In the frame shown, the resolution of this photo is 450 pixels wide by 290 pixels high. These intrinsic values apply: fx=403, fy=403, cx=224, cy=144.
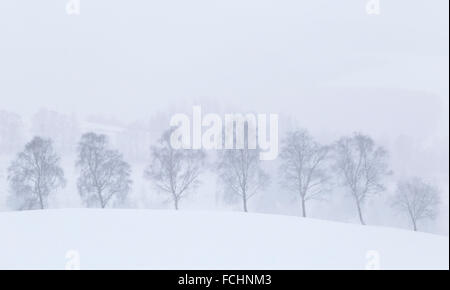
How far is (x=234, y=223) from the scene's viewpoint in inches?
758

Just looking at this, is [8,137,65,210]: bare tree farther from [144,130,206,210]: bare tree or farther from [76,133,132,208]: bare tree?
[144,130,206,210]: bare tree

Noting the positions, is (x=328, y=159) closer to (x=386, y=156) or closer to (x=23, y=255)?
(x=386, y=156)

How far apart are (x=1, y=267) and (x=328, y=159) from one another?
60.1 feet

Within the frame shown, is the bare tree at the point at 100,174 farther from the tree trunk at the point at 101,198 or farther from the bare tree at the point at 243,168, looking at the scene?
the bare tree at the point at 243,168

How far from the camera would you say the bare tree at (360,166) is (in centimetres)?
2522

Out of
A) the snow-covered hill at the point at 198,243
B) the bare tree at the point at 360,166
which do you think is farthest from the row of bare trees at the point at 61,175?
the bare tree at the point at 360,166

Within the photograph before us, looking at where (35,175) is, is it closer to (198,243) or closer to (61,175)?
(61,175)

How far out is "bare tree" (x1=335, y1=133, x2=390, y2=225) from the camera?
2522cm

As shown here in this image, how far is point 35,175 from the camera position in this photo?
23438 millimetres

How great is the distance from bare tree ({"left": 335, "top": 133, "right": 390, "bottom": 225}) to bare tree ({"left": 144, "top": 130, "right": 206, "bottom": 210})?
8.84 m

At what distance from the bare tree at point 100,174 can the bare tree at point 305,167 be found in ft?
31.9

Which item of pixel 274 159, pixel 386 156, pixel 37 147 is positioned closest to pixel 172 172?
pixel 274 159

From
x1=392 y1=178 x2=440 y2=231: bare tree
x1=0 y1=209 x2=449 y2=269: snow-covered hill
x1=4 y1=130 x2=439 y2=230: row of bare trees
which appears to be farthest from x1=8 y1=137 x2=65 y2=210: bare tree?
x1=392 y1=178 x2=440 y2=231: bare tree

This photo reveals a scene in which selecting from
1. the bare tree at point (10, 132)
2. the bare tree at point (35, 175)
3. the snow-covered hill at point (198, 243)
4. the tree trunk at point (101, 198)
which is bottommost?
the snow-covered hill at point (198, 243)
